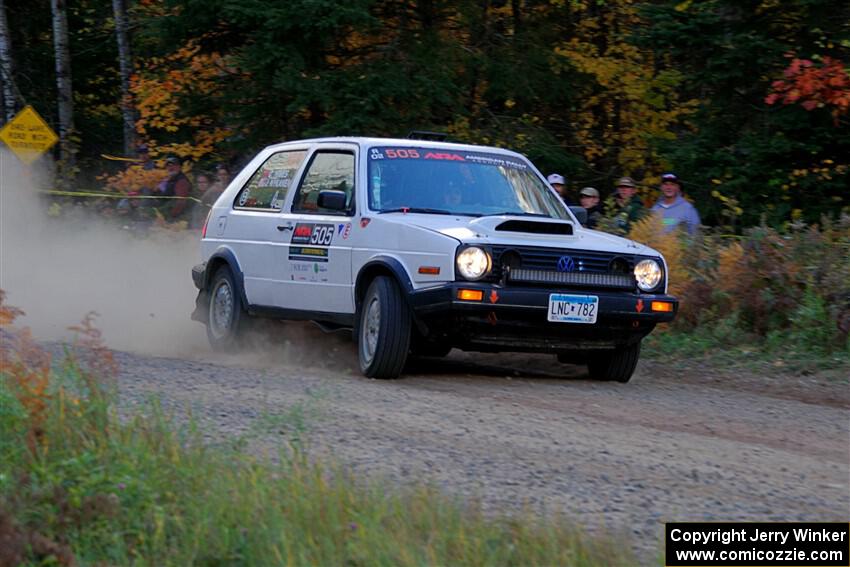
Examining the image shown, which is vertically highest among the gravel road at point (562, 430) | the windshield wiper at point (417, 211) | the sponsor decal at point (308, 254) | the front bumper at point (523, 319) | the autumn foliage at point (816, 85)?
the autumn foliage at point (816, 85)

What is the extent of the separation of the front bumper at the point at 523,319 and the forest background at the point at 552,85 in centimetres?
599

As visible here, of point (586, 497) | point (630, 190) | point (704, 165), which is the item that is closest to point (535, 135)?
point (704, 165)

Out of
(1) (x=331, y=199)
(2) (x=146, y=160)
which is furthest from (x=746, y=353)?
(2) (x=146, y=160)

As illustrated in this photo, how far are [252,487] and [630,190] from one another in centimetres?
995

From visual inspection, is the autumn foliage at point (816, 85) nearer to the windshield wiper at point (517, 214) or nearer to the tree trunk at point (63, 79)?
the windshield wiper at point (517, 214)

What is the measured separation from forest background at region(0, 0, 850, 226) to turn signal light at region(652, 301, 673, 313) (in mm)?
5834

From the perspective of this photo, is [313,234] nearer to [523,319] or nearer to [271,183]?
[271,183]

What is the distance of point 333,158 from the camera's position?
10.3m

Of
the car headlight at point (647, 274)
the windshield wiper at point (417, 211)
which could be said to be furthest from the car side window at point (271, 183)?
the car headlight at point (647, 274)

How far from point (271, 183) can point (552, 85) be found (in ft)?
38.3

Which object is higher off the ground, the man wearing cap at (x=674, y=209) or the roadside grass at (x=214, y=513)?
the man wearing cap at (x=674, y=209)

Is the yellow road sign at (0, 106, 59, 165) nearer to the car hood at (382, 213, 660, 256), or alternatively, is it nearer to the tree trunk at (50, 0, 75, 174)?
the tree trunk at (50, 0, 75, 174)

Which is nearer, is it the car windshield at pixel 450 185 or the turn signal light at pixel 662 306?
the turn signal light at pixel 662 306

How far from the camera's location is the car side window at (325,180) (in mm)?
9977
